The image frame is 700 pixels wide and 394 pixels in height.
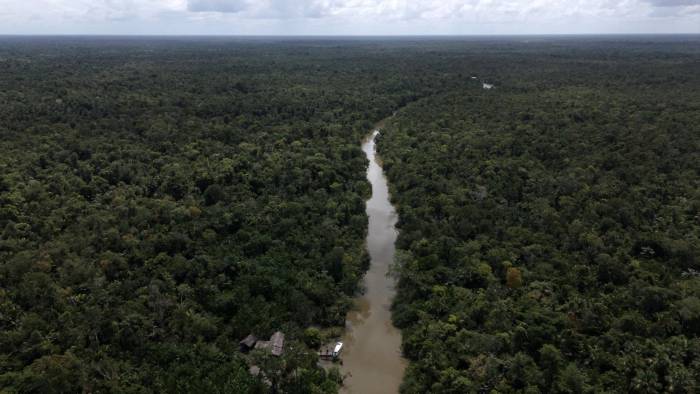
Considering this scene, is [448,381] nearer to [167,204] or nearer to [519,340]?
[519,340]

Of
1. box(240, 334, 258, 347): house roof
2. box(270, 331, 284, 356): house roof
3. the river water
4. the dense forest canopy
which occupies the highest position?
the dense forest canopy

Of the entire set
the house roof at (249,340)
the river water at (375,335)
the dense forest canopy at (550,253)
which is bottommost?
the river water at (375,335)

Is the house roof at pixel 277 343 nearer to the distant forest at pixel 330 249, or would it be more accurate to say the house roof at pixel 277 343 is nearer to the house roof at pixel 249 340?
the distant forest at pixel 330 249

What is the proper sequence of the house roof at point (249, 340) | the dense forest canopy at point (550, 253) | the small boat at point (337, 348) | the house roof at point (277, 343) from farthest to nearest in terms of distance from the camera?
1. the small boat at point (337, 348)
2. the house roof at point (249, 340)
3. the house roof at point (277, 343)
4. the dense forest canopy at point (550, 253)

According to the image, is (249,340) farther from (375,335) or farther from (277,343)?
(375,335)

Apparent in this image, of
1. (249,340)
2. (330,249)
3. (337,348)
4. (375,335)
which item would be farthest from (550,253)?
(249,340)

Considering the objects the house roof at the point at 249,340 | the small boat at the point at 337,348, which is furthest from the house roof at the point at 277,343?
the small boat at the point at 337,348

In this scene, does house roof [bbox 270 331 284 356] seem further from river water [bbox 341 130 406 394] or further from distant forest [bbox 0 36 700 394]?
river water [bbox 341 130 406 394]

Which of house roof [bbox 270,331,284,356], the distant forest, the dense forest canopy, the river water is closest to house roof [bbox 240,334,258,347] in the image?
the distant forest
